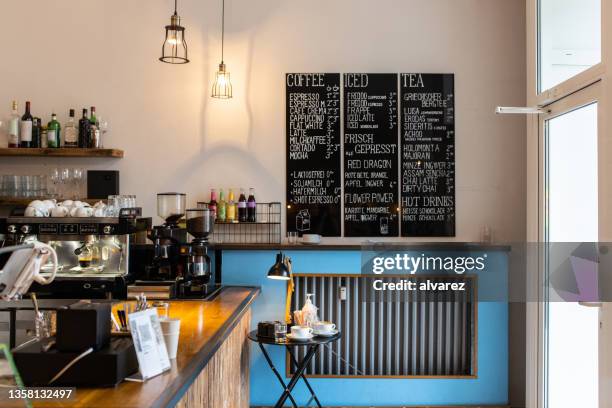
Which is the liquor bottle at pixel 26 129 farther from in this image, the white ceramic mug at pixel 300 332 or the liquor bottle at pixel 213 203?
the white ceramic mug at pixel 300 332

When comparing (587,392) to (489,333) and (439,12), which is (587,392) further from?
(439,12)

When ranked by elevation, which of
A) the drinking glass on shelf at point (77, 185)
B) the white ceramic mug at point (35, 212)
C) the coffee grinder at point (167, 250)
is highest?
the drinking glass on shelf at point (77, 185)

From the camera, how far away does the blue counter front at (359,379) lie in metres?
4.34

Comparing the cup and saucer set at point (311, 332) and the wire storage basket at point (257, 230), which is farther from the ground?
the wire storage basket at point (257, 230)

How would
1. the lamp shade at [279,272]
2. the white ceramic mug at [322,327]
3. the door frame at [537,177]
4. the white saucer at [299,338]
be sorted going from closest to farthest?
1. the door frame at [537,177]
2. the white saucer at [299,338]
3. the white ceramic mug at [322,327]
4. the lamp shade at [279,272]

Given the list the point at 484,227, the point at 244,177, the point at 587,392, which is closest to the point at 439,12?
the point at 484,227

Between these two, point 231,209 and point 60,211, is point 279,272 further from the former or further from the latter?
point 60,211

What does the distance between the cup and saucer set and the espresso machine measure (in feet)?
3.76

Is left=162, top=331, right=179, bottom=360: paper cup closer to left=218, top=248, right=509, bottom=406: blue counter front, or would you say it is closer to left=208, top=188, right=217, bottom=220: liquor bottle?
left=218, top=248, right=509, bottom=406: blue counter front

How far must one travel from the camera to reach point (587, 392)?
3309 millimetres

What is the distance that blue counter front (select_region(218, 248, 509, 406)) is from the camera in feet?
14.2

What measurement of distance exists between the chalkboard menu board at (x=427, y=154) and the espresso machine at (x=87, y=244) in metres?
2.12

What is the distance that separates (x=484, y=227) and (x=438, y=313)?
0.80 m

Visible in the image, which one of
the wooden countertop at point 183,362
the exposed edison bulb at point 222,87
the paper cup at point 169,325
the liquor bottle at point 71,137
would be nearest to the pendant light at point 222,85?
the exposed edison bulb at point 222,87
